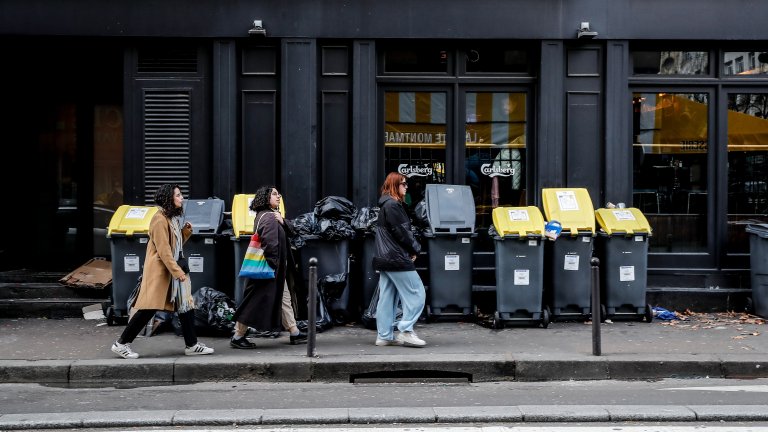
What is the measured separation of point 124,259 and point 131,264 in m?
0.11

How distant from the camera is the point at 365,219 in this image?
11508 mm

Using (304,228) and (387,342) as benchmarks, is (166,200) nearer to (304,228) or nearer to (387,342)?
(304,228)

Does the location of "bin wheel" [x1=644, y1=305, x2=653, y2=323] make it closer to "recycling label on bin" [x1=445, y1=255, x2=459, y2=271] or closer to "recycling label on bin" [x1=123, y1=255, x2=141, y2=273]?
"recycling label on bin" [x1=445, y1=255, x2=459, y2=271]

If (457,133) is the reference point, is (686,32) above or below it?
above

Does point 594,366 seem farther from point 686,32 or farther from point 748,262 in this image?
point 686,32

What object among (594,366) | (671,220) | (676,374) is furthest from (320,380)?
(671,220)

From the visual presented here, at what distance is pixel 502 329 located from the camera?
11031mm

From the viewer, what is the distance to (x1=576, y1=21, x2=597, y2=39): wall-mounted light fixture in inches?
480

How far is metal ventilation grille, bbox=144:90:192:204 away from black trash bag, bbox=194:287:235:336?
2433 mm

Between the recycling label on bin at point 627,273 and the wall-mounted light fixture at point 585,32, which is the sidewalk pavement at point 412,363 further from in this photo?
the wall-mounted light fixture at point 585,32

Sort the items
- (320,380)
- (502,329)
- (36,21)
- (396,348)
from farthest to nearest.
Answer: (36,21)
(502,329)
(396,348)
(320,380)

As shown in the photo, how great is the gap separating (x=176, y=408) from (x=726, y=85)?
916cm

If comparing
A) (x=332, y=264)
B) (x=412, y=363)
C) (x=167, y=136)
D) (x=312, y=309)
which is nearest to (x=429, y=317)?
(x=332, y=264)

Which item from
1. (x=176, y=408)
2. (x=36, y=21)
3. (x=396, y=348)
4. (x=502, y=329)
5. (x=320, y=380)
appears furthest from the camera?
(x=36, y=21)
